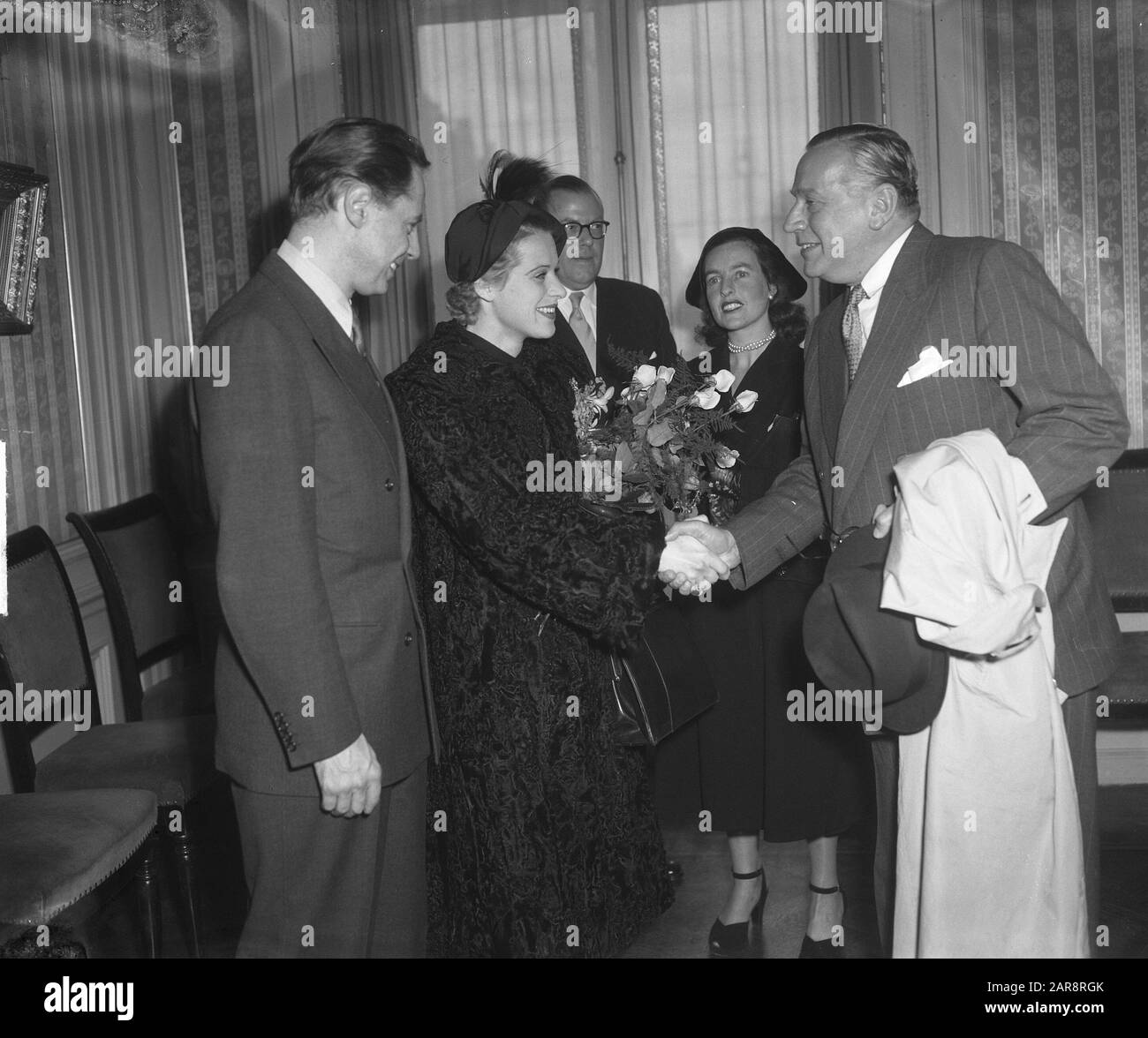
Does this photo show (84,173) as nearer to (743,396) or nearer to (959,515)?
(743,396)

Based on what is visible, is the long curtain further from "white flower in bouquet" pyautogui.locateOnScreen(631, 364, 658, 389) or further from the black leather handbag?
the black leather handbag

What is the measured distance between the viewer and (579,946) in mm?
2633

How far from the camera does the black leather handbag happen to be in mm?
2713

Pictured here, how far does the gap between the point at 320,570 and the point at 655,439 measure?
3.59ft

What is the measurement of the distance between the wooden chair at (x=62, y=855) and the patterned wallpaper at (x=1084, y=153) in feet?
12.7

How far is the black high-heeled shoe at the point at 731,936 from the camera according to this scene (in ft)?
11.2

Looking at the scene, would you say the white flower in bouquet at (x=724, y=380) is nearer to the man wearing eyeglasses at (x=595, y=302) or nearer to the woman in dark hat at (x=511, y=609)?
the woman in dark hat at (x=511, y=609)

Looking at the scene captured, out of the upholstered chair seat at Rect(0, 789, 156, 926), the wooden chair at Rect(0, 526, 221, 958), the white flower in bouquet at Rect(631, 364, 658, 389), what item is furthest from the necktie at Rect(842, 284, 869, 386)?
the wooden chair at Rect(0, 526, 221, 958)

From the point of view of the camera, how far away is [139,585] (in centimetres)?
402

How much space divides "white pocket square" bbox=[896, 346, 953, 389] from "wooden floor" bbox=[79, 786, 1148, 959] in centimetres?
168

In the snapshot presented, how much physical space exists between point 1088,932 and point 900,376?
111cm

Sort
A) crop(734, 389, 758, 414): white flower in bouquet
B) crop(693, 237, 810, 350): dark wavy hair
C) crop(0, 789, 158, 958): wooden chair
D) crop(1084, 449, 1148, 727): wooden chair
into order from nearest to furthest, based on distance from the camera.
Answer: crop(0, 789, 158, 958): wooden chair
crop(734, 389, 758, 414): white flower in bouquet
crop(693, 237, 810, 350): dark wavy hair
crop(1084, 449, 1148, 727): wooden chair

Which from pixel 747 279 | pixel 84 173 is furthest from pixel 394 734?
pixel 84 173

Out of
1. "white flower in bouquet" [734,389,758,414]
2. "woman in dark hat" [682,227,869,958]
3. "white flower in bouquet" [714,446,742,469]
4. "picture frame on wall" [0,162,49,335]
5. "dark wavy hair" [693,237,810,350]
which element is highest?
"picture frame on wall" [0,162,49,335]
